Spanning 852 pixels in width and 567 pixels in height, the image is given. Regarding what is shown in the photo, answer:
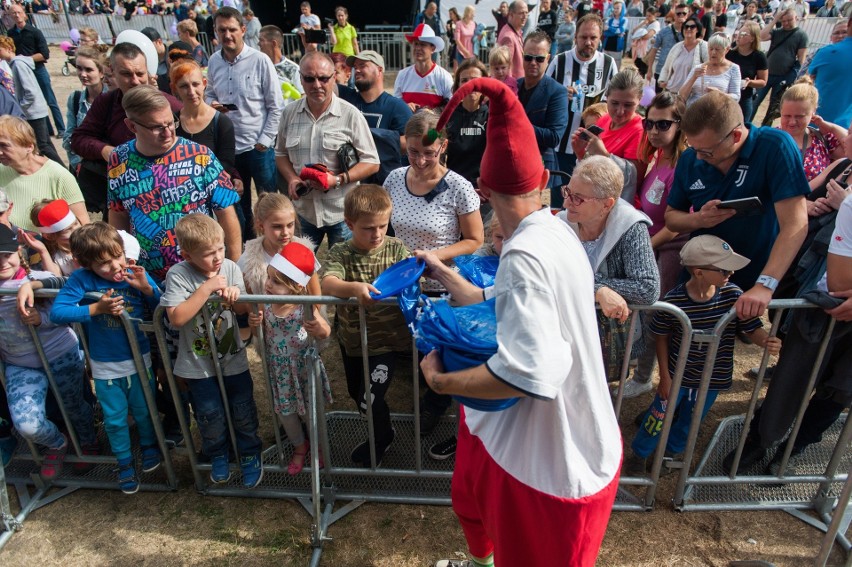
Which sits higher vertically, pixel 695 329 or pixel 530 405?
pixel 530 405

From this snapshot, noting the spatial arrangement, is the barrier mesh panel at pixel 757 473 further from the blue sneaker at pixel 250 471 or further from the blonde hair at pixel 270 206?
the blonde hair at pixel 270 206

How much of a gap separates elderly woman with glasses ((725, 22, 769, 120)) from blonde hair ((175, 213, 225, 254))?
7.77m

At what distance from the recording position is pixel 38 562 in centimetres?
309

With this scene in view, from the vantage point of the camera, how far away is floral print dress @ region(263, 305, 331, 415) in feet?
10.3

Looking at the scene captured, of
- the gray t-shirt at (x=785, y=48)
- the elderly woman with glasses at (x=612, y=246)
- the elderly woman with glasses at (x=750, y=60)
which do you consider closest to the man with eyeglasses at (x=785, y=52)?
the gray t-shirt at (x=785, y=48)

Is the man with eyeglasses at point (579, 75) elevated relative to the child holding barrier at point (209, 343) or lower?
elevated

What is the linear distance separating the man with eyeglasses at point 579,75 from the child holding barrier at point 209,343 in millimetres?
4021

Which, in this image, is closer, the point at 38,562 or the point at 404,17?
the point at 38,562

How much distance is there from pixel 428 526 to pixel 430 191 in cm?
198

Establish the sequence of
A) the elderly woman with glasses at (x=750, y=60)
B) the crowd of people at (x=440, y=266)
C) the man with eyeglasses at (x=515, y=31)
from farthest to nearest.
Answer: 1. the man with eyeglasses at (x=515, y=31)
2. the elderly woman with glasses at (x=750, y=60)
3. the crowd of people at (x=440, y=266)

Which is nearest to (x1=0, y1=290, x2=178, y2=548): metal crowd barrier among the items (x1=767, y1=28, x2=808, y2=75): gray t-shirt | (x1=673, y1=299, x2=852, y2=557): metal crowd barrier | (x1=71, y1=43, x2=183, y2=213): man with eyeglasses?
(x1=71, y1=43, x2=183, y2=213): man with eyeglasses

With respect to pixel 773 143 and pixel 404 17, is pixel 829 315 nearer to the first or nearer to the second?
pixel 773 143

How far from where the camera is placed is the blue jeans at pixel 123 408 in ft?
10.5

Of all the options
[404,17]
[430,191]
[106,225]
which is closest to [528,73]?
[430,191]
